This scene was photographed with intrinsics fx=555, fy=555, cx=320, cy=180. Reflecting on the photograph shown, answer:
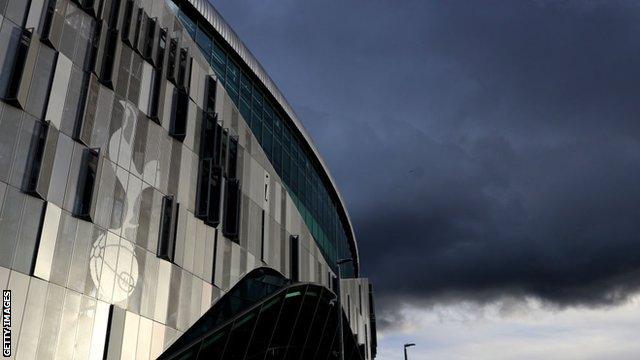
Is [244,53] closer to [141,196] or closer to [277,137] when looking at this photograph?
[277,137]

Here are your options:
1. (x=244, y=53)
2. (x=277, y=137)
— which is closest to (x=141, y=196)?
(x=244, y=53)

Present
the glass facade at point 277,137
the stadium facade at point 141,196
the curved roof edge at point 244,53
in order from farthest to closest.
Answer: the glass facade at point 277,137 → the curved roof edge at point 244,53 → the stadium facade at point 141,196

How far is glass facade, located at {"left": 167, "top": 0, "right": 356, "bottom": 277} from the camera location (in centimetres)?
3050

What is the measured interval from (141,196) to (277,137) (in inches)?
662

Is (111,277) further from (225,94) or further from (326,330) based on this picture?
(326,330)

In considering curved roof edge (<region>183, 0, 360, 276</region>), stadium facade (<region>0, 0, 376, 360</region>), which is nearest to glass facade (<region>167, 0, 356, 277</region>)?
stadium facade (<region>0, 0, 376, 360</region>)

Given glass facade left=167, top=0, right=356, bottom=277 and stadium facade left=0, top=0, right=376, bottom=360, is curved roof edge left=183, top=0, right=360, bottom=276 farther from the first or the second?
glass facade left=167, top=0, right=356, bottom=277

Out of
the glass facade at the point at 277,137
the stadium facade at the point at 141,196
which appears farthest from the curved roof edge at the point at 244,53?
the glass facade at the point at 277,137

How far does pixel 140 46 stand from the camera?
22.4 meters

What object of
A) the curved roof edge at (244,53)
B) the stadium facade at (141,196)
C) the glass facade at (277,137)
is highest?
the curved roof edge at (244,53)

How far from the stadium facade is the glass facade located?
0.65 feet

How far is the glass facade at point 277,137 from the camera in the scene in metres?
30.5

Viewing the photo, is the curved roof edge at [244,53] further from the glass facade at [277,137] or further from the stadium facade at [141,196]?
the glass facade at [277,137]

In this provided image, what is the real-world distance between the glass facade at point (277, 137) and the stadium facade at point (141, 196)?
198mm
